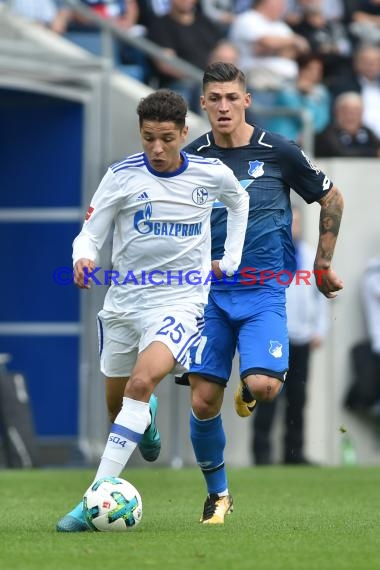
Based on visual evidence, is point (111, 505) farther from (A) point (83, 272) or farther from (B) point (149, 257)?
(B) point (149, 257)

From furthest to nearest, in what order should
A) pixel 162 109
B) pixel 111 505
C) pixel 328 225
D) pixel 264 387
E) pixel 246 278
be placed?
1. pixel 328 225
2. pixel 246 278
3. pixel 264 387
4. pixel 162 109
5. pixel 111 505

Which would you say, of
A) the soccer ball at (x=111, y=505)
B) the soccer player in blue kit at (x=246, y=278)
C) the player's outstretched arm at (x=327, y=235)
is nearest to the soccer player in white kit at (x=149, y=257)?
the soccer ball at (x=111, y=505)

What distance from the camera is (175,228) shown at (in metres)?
7.95

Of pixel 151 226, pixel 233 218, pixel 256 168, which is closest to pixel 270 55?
pixel 256 168

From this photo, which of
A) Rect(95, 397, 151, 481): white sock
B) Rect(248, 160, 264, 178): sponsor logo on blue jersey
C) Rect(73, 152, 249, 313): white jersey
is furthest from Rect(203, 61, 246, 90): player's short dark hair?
Rect(95, 397, 151, 481): white sock

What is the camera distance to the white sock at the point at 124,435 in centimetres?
759

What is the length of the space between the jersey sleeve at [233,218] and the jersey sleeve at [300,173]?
51 centimetres

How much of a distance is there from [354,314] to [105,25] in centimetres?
447

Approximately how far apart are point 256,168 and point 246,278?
2.14 ft

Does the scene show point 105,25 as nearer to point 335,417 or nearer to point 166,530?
point 335,417

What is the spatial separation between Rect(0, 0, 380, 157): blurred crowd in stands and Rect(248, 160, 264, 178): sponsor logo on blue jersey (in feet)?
25.4

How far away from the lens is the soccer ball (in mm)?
7441

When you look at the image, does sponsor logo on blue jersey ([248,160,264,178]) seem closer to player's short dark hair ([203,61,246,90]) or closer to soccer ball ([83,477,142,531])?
player's short dark hair ([203,61,246,90])

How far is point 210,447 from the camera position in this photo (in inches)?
333
